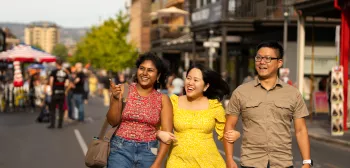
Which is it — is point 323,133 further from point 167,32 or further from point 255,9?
point 167,32

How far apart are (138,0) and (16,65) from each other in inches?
3312

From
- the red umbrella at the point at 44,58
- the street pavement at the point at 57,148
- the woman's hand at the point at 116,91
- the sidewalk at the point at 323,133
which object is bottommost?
the street pavement at the point at 57,148

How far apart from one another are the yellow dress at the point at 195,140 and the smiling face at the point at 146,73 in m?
0.31

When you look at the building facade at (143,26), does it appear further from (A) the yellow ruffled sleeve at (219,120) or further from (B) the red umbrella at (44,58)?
(A) the yellow ruffled sleeve at (219,120)

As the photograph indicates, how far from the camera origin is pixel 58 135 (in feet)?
66.9

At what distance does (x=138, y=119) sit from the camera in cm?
659

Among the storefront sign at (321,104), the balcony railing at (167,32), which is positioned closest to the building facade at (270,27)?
the storefront sign at (321,104)

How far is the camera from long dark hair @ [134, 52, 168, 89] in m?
6.75

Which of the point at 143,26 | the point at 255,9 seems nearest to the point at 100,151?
the point at 255,9

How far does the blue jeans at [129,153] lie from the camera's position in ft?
21.6

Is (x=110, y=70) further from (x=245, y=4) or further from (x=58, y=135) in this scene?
(x=58, y=135)

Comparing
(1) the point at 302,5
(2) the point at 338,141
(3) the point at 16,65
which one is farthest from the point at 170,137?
(3) the point at 16,65

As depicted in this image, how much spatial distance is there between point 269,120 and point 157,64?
1140 mm

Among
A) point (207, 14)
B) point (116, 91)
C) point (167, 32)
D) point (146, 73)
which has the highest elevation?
point (167, 32)
